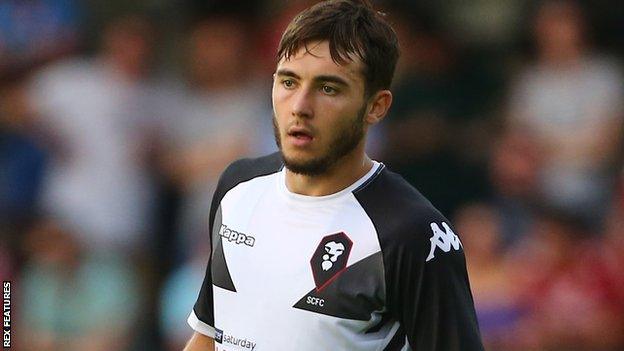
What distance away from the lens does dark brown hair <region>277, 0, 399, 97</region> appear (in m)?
4.06

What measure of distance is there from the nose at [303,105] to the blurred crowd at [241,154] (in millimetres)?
3881

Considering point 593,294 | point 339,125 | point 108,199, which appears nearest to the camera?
point 339,125

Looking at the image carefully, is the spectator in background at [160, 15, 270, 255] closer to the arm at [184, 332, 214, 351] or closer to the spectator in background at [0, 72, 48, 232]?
the spectator in background at [0, 72, 48, 232]

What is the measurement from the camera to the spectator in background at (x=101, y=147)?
334 inches

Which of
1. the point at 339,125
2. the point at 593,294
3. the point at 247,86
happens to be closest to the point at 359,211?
the point at 339,125

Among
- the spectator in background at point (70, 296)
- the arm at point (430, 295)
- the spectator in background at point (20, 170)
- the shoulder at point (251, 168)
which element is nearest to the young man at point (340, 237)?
the arm at point (430, 295)

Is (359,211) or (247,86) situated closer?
(359,211)

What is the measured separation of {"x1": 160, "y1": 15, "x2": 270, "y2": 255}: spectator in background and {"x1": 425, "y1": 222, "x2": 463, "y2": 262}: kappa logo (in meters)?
4.08

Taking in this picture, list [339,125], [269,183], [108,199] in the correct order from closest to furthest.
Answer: [339,125], [269,183], [108,199]

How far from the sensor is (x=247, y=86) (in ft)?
28.4

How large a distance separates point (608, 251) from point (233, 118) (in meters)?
2.71

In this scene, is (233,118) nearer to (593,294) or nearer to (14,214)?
(14,214)

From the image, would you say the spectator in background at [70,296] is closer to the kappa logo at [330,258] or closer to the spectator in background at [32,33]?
the spectator in background at [32,33]

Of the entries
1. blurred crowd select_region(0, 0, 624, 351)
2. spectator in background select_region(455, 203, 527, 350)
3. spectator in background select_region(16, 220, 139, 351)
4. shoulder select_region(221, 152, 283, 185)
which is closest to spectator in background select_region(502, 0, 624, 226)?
blurred crowd select_region(0, 0, 624, 351)
